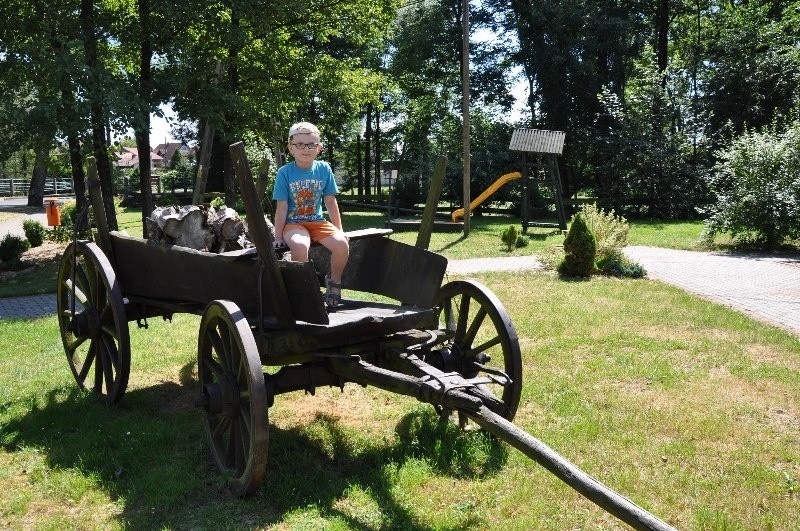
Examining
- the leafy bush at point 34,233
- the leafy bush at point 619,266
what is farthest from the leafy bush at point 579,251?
the leafy bush at point 34,233

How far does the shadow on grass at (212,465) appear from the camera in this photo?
3604mm

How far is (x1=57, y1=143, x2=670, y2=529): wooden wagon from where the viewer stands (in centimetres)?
343

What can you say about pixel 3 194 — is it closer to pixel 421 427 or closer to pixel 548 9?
pixel 548 9

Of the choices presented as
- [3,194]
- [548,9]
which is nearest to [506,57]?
[548,9]

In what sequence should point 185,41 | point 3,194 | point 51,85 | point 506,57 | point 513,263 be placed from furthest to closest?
point 3,194 < point 506,57 < point 185,41 < point 513,263 < point 51,85

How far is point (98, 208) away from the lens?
5180 mm

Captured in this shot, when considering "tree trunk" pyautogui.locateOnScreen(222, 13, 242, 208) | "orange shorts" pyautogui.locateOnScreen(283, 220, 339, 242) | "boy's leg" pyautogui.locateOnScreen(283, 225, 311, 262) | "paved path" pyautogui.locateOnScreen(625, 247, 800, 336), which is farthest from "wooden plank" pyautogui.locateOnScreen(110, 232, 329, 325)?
"tree trunk" pyautogui.locateOnScreen(222, 13, 242, 208)

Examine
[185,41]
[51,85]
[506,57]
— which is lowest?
[51,85]

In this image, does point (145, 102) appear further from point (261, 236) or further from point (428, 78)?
point (428, 78)

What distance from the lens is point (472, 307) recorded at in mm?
8320

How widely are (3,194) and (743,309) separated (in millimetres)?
47594

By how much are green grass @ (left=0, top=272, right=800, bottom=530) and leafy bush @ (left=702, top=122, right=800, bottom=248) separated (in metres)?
7.92

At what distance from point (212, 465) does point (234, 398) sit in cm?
72

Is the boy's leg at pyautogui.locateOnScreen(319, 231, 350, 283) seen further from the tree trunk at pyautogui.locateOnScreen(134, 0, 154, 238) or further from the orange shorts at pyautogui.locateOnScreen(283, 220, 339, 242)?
the tree trunk at pyautogui.locateOnScreen(134, 0, 154, 238)
